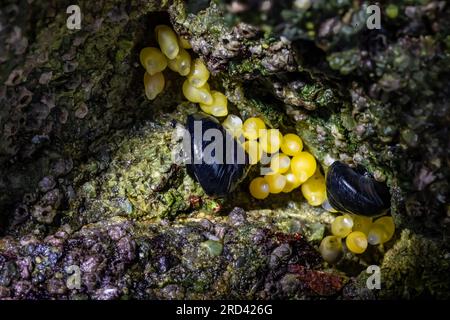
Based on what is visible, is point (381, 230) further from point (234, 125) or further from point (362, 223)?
point (234, 125)

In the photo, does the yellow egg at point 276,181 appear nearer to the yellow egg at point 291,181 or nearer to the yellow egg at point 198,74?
the yellow egg at point 291,181

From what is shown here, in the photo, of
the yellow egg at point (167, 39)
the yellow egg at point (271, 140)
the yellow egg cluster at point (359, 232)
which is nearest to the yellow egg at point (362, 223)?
the yellow egg cluster at point (359, 232)

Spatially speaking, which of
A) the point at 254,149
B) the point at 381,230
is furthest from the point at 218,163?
the point at 381,230

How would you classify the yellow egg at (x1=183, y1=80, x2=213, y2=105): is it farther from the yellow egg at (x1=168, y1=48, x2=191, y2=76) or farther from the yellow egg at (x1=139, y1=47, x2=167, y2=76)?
the yellow egg at (x1=139, y1=47, x2=167, y2=76)

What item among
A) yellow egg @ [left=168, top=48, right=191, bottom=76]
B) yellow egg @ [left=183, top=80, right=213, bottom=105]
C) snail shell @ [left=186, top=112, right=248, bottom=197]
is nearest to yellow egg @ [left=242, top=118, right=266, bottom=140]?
Answer: snail shell @ [left=186, top=112, right=248, bottom=197]

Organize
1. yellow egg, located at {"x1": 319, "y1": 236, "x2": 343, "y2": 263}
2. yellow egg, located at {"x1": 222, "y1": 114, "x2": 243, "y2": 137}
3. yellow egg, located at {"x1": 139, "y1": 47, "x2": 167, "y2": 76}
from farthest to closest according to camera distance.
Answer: yellow egg, located at {"x1": 222, "y1": 114, "x2": 243, "y2": 137}
yellow egg, located at {"x1": 319, "y1": 236, "x2": 343, "y2": 263}
yellow egg, located at {"x1": 139, "y1": 47, "x2": 167, "y2": 76}
